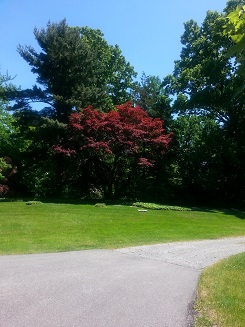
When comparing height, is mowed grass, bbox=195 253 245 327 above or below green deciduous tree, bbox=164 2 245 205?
below

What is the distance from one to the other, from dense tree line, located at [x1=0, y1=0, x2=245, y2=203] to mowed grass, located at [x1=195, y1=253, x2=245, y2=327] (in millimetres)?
14630

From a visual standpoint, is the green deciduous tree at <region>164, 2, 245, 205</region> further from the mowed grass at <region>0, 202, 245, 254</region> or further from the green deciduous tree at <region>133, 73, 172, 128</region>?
the mowed grass at <region>0, 202, 245, 254</region>

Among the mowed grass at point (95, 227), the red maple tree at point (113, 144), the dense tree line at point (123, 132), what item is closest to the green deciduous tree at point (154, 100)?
the dense tree line at point (123, 132)

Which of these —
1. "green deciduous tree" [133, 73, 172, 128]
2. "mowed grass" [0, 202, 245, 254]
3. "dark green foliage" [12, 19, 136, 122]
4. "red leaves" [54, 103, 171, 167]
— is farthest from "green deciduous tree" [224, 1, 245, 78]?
"green deciduous tree" [133, 73, 172, 128]

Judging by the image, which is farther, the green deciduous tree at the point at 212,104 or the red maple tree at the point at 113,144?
the green deciduous tree at the point at 212,104

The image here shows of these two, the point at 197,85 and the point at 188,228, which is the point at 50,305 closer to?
the point at 188,228

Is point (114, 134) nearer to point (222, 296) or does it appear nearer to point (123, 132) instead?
point (123, 132)

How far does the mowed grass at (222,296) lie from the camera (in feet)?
14.6

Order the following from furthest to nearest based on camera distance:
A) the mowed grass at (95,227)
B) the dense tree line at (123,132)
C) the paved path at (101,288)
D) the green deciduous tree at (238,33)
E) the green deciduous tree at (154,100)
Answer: the green deciduous tree at (154,100) → the dense tree line at (123,132) → the mowed grass at (95,227) → the paved path at (101,288) → the green deciduous tree at (238,33)

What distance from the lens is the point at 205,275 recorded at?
22.5ft

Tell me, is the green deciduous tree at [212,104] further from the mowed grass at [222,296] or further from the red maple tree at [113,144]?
the mowed grass at [222,296]

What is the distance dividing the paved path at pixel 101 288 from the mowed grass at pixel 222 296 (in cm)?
21

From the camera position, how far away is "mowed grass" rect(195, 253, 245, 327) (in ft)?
14.6

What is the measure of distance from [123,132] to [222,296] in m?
17.1
